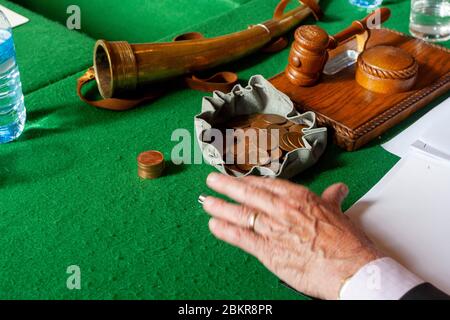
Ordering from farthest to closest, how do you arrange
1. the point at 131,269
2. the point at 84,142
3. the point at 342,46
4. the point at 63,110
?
1. the point at 342,46
2. the point at 63,110
3. the point at 84,142
4. the point at 131,269

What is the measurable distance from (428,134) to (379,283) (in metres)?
0.48

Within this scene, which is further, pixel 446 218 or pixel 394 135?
pixel 394 135

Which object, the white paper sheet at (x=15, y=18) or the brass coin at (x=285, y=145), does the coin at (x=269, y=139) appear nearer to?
the brass coin at (x=285, y=145)

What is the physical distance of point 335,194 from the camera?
1.00 metres

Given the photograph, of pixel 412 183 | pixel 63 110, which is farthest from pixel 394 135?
pixel 63 110

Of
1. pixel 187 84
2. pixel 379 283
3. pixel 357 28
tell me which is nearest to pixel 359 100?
pixel 357 28

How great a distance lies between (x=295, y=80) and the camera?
1.34 metres

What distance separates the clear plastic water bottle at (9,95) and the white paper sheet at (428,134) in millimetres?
808

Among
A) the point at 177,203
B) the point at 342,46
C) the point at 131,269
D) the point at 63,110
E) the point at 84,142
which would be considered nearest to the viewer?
the point at 131,269

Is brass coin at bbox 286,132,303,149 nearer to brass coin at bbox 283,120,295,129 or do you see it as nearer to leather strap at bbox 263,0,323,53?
brass coin at bbox 283,120,295,129

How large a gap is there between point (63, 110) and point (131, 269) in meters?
0.54

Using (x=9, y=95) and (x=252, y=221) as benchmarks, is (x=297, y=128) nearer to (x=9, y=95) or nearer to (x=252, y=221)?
(x=252, y=221)

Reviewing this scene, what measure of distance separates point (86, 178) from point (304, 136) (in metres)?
0.45
